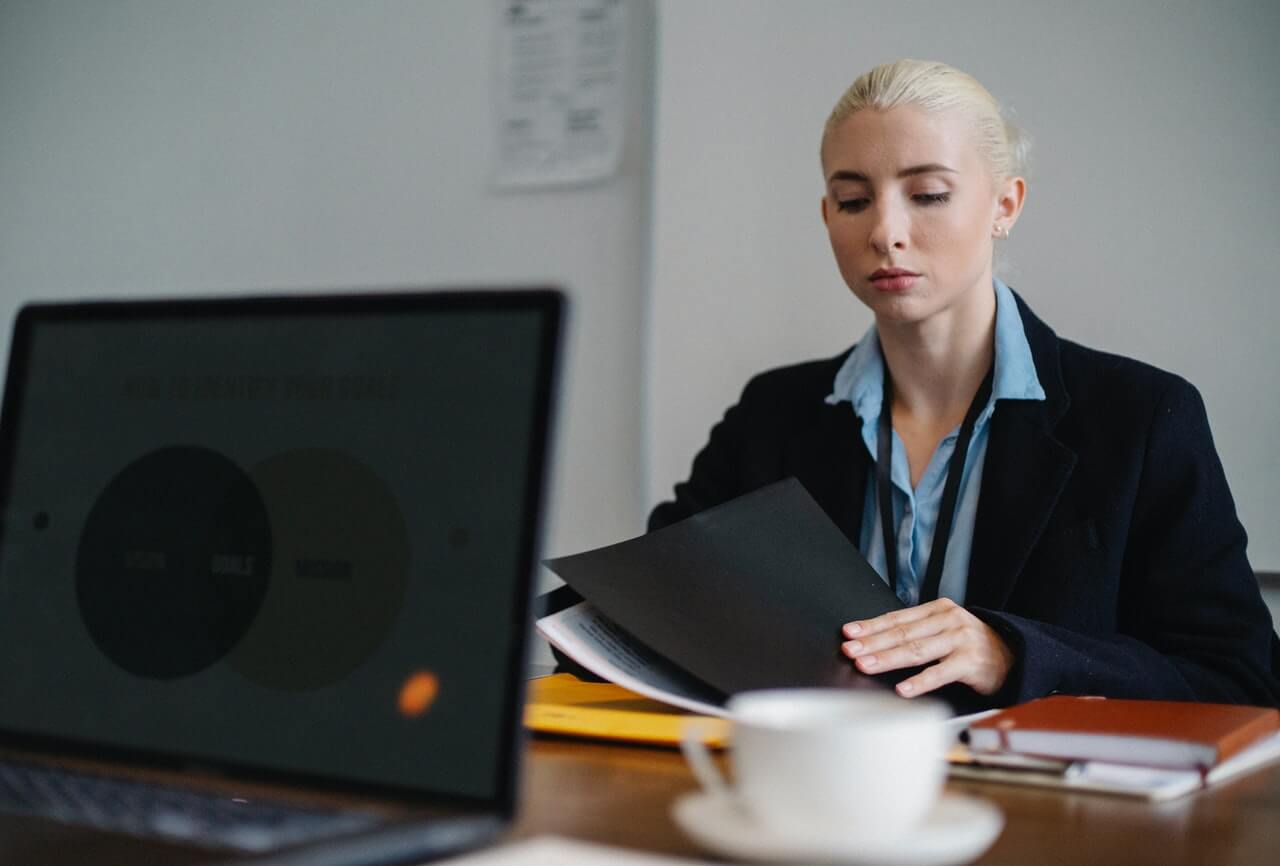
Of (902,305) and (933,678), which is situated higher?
(902,305)

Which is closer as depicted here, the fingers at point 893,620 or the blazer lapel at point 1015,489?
the fingers at point 893,620

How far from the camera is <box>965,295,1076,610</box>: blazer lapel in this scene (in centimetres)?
146

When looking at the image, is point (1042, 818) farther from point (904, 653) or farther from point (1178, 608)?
point (1178, 608)

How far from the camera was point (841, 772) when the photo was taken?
1.51 ft

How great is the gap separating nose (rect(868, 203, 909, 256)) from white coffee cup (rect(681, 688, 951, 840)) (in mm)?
1138

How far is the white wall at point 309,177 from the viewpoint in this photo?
2.32 metres

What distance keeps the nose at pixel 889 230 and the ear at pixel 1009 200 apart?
Result: 7.5 inches

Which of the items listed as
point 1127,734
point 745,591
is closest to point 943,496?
point 745,591

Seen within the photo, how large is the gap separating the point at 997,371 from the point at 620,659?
833 mm

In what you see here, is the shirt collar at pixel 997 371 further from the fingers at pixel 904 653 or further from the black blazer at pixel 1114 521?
the fingers at pixel 904 653

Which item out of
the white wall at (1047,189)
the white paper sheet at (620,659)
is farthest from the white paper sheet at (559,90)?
the white paper sheet at (620,659)

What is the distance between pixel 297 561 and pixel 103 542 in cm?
14

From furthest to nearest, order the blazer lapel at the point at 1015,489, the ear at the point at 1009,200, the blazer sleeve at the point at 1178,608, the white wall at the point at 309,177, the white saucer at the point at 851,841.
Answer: the white wall at the point at 309,177 → the ear at the point at 1009,200 → the blazer lapel at the point at 1015,489 → the blazer sleeve at the point at 1178,608 → the white saucer at the point at 851,841

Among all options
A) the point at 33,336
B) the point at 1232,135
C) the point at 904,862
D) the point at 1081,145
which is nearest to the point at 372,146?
the point at 1081,145
